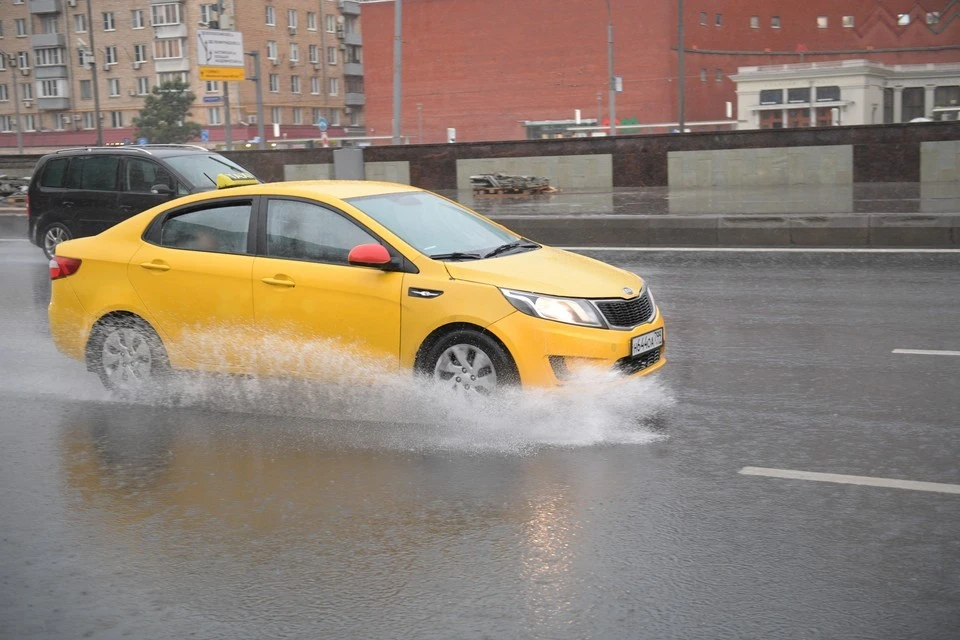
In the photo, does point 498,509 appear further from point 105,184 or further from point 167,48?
point 167,48

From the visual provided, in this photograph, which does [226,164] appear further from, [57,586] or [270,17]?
[270,17]

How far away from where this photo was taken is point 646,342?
23.2 ft

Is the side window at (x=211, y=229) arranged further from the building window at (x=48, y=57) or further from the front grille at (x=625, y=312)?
the building window at (x=48, y=57)

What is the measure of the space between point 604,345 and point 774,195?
1624 cm

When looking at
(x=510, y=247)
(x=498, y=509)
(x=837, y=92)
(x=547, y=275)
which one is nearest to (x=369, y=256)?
(x=547, y=275)

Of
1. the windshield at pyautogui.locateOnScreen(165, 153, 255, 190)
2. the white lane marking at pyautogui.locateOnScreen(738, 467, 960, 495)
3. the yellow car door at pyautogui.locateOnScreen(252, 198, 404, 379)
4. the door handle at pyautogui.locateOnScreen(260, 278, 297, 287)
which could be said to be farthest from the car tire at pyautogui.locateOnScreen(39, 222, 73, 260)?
the white lane marking at pyautogui.locateOnScreen(738, 467, 960, 495)

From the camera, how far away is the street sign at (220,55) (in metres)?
53.0

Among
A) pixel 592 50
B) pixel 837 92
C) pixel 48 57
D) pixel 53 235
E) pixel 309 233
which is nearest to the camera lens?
pixel 309 233

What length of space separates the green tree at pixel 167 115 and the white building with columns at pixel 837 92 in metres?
39.7

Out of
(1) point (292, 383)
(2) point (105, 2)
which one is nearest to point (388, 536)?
(1) point (292, 383)

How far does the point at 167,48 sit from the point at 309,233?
8811 cm

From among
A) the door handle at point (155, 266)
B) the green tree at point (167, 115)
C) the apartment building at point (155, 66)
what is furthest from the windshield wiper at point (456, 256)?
the apartment building at point (155, 66)

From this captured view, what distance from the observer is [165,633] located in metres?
3.99

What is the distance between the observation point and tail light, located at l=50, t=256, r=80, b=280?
8047 millimetres
